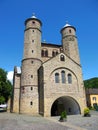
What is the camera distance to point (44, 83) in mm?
25703

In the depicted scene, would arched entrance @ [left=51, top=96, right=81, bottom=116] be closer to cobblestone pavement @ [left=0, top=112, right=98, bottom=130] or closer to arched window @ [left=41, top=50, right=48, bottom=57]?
cobblestone pavement @ [left=0, top=112, right=98, bottom=130]

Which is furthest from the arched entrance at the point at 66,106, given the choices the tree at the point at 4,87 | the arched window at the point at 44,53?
the tree at the point at 4,87

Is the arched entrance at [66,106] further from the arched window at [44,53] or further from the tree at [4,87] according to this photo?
the tree at [4,87]

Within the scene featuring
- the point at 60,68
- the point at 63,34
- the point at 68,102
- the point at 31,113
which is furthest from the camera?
the point at 63,34

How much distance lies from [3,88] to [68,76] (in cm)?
1662

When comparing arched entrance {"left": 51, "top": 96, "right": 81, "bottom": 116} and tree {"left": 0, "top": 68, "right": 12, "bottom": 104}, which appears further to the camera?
tree {"left": 0, "top": 68, "right": 12, "bottom": 104}

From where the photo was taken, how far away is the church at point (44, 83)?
26.0 m

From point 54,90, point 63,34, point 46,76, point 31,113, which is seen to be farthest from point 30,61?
point 63,34

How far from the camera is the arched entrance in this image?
27.8 metres

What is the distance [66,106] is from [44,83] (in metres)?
9.47

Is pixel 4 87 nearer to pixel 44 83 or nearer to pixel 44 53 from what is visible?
pixel 44 53

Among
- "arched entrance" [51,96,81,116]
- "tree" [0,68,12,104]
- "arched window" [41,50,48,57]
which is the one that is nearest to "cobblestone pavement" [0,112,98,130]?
"arched entrance" [51,96,81,116]

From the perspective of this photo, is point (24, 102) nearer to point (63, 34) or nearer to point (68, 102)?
point (68, 102)

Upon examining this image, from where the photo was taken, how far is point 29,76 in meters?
28.4
